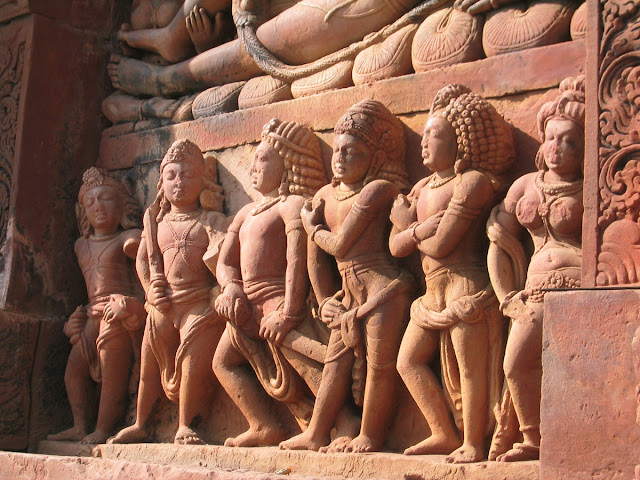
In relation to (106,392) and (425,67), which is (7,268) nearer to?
(106,392)

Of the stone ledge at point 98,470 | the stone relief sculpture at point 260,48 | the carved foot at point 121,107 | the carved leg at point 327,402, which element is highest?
the stone relief sculpture at point 260,48

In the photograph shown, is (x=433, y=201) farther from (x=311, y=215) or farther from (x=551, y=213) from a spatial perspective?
(x=311, y=215)

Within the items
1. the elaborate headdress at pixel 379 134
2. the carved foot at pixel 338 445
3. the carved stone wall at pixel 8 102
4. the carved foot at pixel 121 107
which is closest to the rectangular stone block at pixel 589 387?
the carved foot at pixel 338 445

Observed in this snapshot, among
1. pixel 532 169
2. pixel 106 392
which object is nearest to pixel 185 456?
pixel 106 392

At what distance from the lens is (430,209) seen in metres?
6.12

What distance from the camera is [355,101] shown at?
691 centimetres

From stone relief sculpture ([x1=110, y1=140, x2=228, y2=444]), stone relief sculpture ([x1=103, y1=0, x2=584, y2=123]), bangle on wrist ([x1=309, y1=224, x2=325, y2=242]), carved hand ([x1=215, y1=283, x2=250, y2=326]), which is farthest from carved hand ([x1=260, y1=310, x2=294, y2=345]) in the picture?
stone relief sculpture ([x1=103, y1=0, x2=584, y2=123])

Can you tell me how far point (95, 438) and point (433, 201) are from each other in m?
2.87

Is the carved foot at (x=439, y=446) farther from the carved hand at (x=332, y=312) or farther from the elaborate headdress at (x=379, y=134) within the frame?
the elaborate headdress at (x=379, y=134)

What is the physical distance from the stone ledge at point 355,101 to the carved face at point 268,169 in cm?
30

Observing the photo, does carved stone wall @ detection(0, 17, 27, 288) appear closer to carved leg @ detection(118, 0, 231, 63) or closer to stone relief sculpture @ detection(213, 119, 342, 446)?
carved leg @ detection(118, 0, 231, 63)

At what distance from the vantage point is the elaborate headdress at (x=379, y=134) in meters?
6.49

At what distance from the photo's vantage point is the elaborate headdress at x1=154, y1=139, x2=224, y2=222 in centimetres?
744

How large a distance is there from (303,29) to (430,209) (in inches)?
71.7
